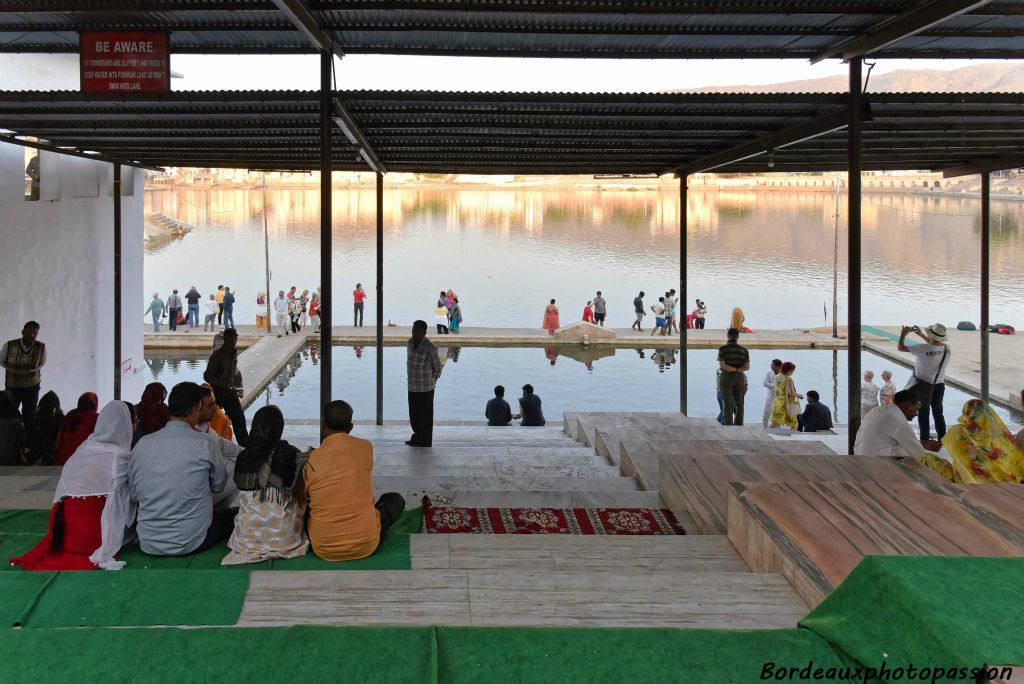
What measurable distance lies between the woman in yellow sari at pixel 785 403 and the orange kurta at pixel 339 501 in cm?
791

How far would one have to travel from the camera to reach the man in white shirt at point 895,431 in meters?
5.57

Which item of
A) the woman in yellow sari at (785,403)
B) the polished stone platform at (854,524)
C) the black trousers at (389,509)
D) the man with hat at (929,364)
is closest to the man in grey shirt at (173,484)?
the black trousers at (389,509)

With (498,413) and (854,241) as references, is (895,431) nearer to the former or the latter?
(854,241)

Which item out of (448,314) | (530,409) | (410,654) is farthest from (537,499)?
(448,314)

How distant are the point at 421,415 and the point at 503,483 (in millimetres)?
1950

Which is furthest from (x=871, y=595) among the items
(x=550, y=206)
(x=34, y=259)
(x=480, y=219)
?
(x=550, y=206)

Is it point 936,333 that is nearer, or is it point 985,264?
point 936,333

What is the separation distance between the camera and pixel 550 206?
11669 cm

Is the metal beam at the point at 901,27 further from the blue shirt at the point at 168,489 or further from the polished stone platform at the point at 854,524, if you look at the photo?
the blue shirt at the point at 168,489

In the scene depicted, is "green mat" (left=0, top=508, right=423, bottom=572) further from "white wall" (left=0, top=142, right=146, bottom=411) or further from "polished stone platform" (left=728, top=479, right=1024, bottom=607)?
"white wall" (left=0, top=142, right=146, bottom=411)

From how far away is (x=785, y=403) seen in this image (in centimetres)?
1100

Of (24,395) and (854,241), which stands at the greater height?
(854,241)

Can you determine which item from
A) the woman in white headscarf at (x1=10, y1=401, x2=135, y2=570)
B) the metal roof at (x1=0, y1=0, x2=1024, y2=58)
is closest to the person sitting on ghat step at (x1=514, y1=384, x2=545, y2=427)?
the metal roof at (x1=0, y1=0, x2=1024, y2=58)

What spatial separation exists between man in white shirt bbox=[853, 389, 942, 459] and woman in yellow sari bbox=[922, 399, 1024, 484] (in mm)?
134
